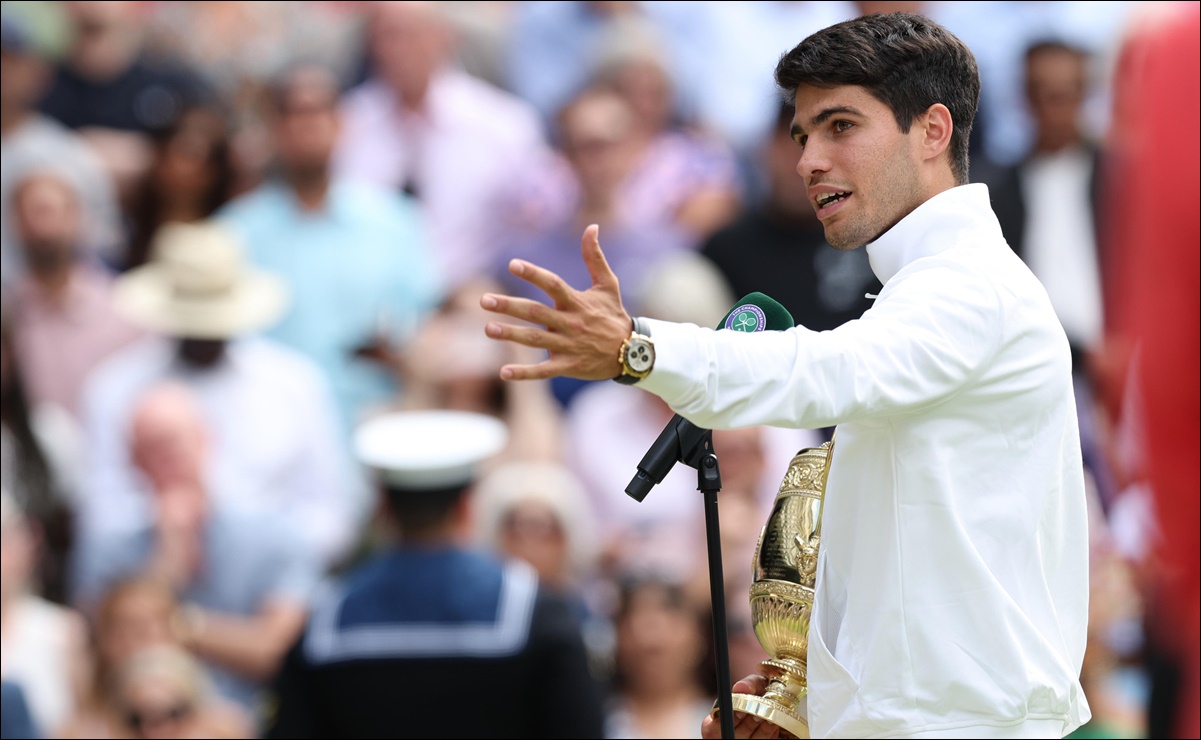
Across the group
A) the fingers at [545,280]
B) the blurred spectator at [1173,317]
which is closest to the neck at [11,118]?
the blurred spectator at [1173,317]

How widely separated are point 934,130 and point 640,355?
2.60 ft

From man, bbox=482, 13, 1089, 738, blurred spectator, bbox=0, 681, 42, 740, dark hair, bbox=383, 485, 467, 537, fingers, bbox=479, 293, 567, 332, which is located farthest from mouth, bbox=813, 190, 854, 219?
blurred spectator, bbox=0, 681, 42, 740

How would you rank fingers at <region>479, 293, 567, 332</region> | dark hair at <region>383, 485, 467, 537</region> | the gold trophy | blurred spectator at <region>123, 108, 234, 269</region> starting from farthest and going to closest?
blurred spectator at <region>123, 108, 234, 269</region>, dark hair at <region>383, 485, 467, 537</region>, the gold trophy, fingers at <region>479, 293, 567, 332</region>

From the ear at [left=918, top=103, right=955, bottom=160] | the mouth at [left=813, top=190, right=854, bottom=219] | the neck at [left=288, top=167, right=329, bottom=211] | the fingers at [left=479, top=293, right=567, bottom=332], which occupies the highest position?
the neck at [left=288, top=167, right=329, bottom=211]

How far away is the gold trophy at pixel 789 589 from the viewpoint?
299 centimetres

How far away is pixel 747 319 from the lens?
111 inches

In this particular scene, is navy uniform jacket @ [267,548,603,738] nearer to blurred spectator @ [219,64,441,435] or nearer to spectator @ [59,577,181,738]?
spectator @ [59,577,181,738]

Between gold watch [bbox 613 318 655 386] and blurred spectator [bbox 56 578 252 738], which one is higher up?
gold watch [bbox 613 318 655 386]

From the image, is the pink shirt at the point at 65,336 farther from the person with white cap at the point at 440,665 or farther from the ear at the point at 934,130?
the ear at the point at 934,130

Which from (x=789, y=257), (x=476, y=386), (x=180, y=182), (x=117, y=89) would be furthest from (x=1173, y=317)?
(x=117, y=89)

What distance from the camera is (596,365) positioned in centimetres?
240

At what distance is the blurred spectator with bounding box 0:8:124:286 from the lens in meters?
7.31

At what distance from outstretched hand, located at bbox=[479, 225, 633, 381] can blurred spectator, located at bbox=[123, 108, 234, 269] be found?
536cm

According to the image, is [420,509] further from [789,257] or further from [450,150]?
[450,150]
